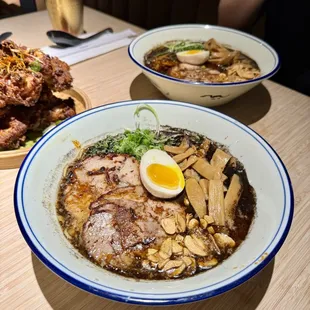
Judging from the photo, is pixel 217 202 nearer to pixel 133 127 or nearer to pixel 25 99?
pixel 133 127

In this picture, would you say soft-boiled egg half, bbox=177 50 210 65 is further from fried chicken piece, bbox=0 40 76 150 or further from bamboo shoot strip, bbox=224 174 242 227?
bamboo shoot strip, bbox=224 174 242 227

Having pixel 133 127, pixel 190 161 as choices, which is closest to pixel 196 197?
pixel 190 161

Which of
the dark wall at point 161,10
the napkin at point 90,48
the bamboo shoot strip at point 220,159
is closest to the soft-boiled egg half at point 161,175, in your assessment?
the bamboo shoot strip at point 220,159

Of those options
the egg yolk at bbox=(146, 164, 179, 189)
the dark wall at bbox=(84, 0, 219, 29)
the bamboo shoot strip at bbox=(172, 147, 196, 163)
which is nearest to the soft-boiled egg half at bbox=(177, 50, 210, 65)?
the bamboo shoot strip at bbox=(172, 147, 196, 163)

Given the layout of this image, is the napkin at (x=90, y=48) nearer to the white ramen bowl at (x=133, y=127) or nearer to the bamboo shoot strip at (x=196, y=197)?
the white ramen bowl at (x=133, y=127)

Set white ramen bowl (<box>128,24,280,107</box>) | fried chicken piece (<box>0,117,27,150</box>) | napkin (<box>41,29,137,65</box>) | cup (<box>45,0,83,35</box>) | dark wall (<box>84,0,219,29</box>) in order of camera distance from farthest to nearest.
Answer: dark wall (<box>84,0,219,29</box>) < cup (<box>45,0,83,35</box>) < napkin (<box>41,29,137,65</box>) < white ramen bowl (<box>128,24,280,107</box>) < fried chicken piece (<box>0,117,27,150</box>)

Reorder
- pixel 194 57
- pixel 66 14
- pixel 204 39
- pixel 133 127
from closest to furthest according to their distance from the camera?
pixel 133 127
pixel 194 57
pixel 204 39
pixel 66 14

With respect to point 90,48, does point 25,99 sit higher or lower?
higher
